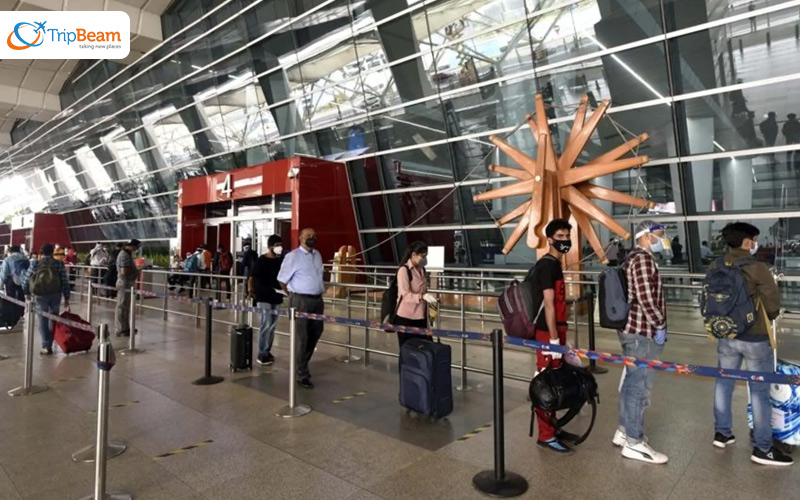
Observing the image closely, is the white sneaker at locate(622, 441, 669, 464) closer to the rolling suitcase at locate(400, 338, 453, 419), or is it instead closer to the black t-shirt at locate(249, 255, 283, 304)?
the rolling suitcase at locate(400, 338, 453, 419)

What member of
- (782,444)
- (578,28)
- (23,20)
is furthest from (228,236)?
(782,444)

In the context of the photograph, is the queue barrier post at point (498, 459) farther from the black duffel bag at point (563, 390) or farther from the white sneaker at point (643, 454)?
the white sneaker at point (643, 454)

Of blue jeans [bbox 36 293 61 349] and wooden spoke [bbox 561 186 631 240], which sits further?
wooden spoke [bbox 561 186 631 240]

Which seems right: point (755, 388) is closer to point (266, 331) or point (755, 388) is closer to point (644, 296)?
point (644, 296)

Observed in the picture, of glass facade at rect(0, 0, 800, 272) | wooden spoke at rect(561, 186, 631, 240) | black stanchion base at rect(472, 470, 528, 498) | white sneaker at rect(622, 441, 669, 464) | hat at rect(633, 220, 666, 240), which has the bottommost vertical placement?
black stanchion base at rect(472, 470, 528, 498)

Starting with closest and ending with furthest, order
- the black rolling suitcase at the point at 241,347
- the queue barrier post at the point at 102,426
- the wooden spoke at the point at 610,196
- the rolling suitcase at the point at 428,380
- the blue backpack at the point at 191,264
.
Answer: the queue barrier post at the point at 102,426, the rolling suitcase at the point at 428,380, the black rolling suitcase at the point at 241,347, the wooden spoke at the point at 610,196, the blue backpack at the point at 191,264

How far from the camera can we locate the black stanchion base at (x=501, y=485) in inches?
125

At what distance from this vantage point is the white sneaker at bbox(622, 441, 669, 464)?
3617 mm

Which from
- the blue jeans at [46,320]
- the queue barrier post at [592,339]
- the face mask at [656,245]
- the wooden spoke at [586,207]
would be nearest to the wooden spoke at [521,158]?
the wooden spoke at [586,207]

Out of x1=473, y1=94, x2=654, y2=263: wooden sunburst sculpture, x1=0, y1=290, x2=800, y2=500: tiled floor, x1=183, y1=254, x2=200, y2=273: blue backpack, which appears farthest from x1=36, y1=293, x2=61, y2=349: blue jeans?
x1=473, y1=94, x2=654, y2=263: wooden sunburst sculpture

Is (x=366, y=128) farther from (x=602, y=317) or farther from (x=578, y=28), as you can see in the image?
(x=602, y=317)

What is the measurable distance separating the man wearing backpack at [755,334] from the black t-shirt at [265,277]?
528cm

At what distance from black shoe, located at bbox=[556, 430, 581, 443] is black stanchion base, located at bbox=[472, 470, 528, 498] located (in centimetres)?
76

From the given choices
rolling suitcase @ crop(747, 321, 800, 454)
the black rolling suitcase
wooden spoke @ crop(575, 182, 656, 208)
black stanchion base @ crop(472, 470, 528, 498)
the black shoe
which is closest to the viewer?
black stanchion base @ crop(472, 470, 528, 498)
